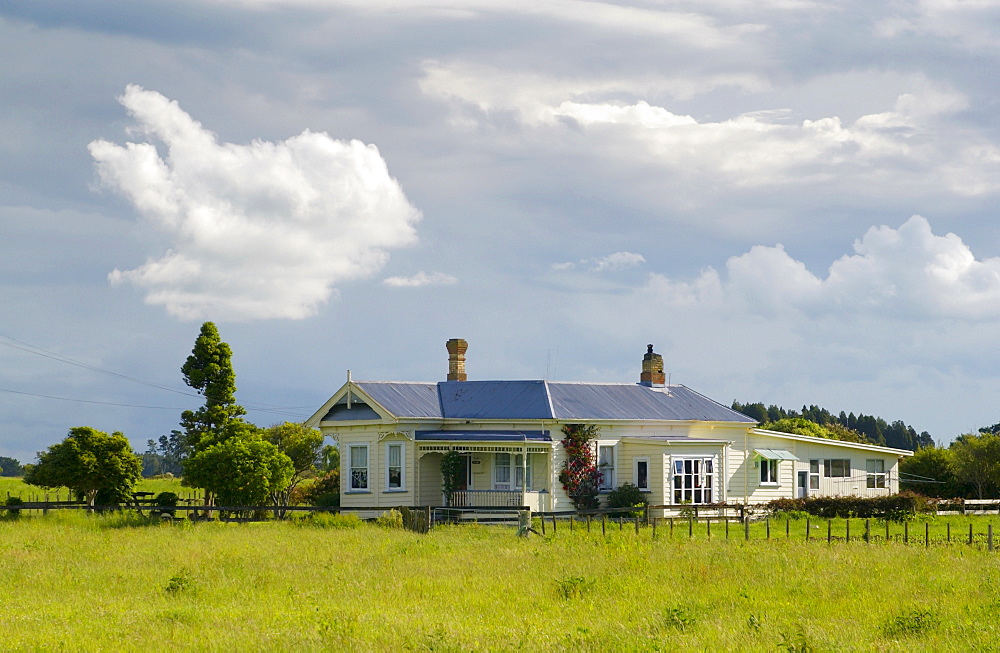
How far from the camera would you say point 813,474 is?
47.6 metres

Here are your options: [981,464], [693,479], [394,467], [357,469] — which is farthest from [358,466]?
[981,464]

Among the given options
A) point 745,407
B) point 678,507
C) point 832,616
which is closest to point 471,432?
point 678,507

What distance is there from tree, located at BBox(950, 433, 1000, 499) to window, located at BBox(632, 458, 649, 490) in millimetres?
19521

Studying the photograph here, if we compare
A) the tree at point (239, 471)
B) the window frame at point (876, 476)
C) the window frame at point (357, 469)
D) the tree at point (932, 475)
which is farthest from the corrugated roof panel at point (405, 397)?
the tree at point (932, 475)

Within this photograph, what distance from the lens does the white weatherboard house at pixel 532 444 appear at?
4175 cm

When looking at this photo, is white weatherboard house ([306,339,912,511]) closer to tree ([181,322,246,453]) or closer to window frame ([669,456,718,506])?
window frame ([669,456,718,506])

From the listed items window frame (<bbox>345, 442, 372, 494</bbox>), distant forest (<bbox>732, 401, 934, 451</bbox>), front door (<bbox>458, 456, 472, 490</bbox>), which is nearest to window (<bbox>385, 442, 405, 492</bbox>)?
window frame (<bbox>345, 442, 372, 494</bbox>)

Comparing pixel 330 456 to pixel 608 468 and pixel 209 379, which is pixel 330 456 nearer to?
pixel 209 379

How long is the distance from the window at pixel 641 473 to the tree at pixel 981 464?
1952cm

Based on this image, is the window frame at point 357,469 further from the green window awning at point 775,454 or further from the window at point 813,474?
the window at point 813,474

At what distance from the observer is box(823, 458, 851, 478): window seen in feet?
158

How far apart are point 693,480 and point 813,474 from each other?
7202mm

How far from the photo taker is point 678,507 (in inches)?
1518

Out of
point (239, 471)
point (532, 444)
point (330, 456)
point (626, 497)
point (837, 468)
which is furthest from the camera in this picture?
point (330, 456)
